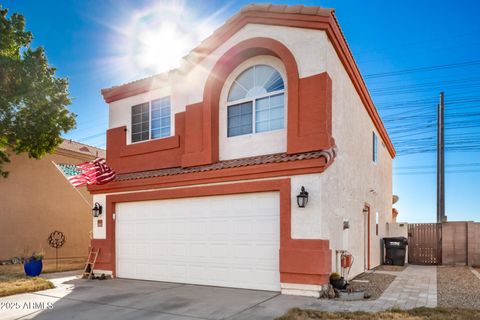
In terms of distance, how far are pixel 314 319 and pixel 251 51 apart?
723cm

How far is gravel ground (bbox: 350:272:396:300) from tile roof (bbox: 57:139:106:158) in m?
15.6

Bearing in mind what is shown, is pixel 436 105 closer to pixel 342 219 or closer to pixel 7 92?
pixel 342 219

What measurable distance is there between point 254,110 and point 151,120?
425 cm

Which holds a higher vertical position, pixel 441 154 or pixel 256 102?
pixel 256 102

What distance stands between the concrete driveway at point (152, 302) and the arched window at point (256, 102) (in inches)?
174

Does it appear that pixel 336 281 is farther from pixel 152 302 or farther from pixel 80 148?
pixel 80 148

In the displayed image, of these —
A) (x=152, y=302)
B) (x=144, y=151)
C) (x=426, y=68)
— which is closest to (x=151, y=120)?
(x=144, y=151)

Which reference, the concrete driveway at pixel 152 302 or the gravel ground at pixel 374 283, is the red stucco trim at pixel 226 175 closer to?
the concrete driveway at pixel 152 302

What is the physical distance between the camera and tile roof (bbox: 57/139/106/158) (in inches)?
777

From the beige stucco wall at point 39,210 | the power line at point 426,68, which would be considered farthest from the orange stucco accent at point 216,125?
the power line at point 426,68

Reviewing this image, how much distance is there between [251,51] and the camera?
10484mm

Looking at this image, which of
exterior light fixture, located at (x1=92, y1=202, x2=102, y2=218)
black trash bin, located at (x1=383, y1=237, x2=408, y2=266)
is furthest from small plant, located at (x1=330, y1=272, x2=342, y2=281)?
exterior light fixture, located at (x1=92, y1=202, x2=102, y2=218)

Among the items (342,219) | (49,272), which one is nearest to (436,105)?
(342,219)

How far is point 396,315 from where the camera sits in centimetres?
640
